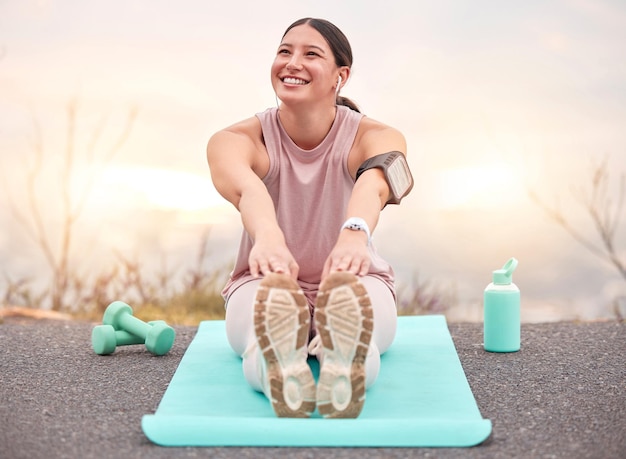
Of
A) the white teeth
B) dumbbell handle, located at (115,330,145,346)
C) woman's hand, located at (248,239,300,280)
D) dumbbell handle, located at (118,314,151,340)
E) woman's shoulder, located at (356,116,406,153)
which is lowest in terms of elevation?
dumbbell handle, located at (115,330,145,346)

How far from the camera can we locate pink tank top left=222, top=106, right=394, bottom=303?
2510 mm

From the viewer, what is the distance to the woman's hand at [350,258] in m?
1.97

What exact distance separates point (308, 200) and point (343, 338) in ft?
2.48

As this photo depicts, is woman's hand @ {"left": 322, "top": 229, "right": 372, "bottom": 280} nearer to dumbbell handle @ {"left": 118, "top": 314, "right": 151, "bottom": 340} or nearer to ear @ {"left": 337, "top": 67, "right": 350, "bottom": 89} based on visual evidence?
ear @ {"left": 337, "top": 67, "right": 350, "bottom": 89}

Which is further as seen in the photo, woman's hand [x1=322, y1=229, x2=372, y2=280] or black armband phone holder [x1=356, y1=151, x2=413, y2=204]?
black armband phone holder [x1=356, y1=151, x2=413, y2=204]

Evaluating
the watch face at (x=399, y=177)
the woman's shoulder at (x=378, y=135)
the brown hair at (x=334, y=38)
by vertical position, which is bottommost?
the watch face at (x=399, y=177)

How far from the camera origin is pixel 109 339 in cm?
286

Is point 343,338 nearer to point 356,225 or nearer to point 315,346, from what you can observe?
point 356,225

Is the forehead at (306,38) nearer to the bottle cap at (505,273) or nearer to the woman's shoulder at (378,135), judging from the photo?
the woman's shoulder at (378,135)

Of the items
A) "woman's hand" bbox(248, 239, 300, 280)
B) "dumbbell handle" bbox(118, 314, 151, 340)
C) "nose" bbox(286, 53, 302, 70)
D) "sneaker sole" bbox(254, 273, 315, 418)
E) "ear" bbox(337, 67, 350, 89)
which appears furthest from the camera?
"dumbbell handle" bbox(118, 314, 151, 340)

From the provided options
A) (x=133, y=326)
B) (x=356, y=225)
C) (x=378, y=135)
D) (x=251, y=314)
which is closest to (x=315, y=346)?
(x=251, y=314)

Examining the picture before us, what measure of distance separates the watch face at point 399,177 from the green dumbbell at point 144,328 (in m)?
1.00

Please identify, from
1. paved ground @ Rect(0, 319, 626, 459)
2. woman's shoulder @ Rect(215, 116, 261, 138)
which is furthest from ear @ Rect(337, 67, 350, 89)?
paved ground @ Rect(0, 319, 626, 459)

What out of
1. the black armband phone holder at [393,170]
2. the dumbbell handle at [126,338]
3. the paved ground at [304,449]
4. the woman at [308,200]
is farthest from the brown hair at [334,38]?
the dumbbell handle at [126,338]
